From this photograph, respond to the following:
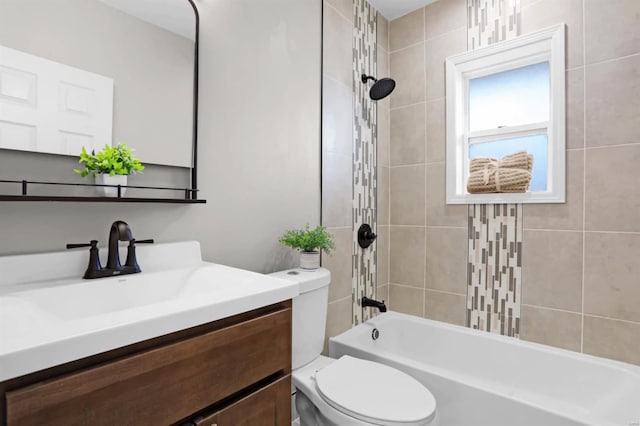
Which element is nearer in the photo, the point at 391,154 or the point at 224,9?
the point at 224,9

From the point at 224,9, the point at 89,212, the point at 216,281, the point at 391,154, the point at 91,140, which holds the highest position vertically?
the point at 224,9

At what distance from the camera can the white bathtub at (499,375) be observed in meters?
1.34

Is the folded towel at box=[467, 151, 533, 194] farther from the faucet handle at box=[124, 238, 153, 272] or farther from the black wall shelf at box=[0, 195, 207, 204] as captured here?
the faucet handle at box=[124, 238, 153, 272]

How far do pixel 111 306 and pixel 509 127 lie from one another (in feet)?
7.18

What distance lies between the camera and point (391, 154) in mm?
2465

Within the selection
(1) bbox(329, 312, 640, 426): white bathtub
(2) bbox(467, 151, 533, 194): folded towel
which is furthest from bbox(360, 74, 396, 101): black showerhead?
(1) bbox(329, 312, 640, 426): white bathtub

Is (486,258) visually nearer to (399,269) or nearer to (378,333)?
(399,269)

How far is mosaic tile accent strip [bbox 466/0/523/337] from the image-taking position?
194 centimetres

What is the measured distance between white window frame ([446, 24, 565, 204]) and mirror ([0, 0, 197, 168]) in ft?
5.23

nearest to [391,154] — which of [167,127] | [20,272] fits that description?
[167,127]

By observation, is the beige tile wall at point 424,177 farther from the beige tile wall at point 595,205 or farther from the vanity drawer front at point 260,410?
the vanity drawer front at point 260,410

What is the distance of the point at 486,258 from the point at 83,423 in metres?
2.02

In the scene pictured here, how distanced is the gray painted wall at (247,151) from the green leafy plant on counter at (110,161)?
10cm

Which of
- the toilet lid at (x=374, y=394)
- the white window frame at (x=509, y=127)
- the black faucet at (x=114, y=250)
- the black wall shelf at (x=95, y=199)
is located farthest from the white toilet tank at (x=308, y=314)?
the white window frame at (x=509, y=127)
